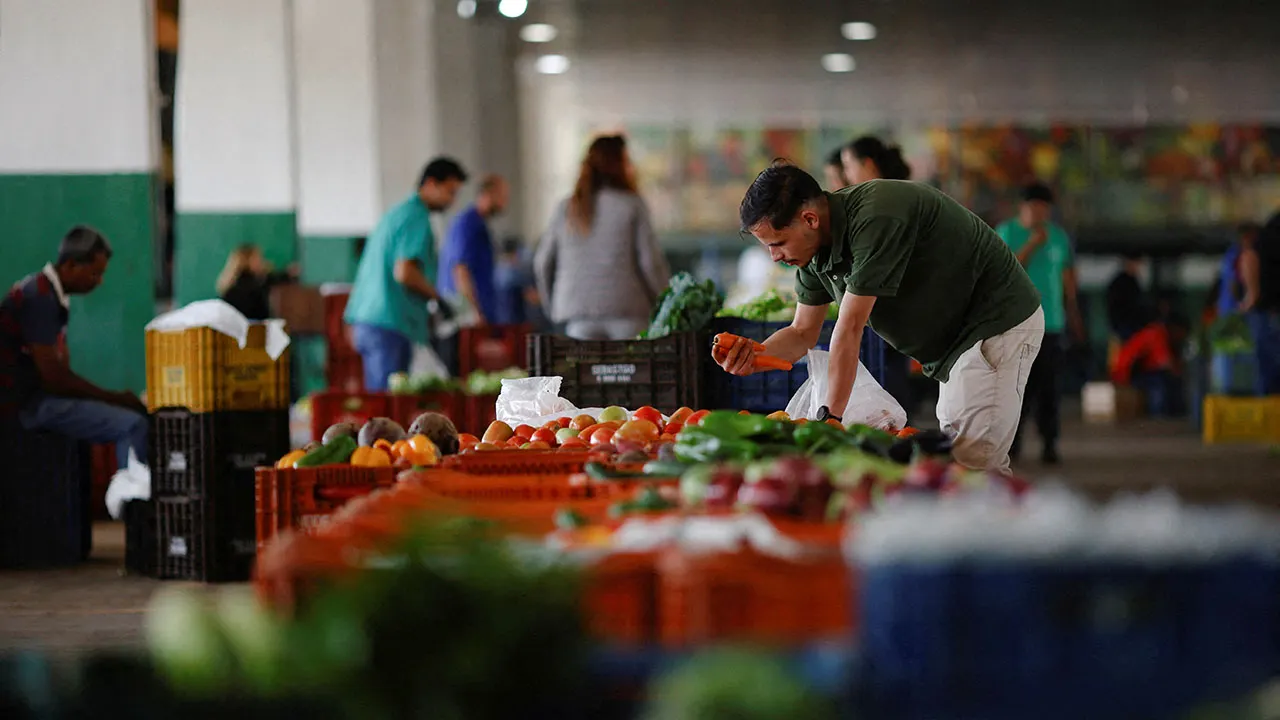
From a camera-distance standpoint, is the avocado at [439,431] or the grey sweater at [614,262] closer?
the avocado at [439,431]

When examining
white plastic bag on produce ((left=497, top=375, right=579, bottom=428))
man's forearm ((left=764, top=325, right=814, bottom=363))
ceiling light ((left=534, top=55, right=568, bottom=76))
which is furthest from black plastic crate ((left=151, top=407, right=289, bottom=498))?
ceiling light ((left=534, top=55, right=568, bottom=76))

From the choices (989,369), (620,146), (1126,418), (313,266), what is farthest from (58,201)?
(1126,418)

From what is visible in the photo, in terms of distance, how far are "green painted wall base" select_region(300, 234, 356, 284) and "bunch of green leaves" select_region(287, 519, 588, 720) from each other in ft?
43.8

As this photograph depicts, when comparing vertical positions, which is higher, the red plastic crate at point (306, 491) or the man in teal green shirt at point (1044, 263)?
the man in teal green shirt at point (1044, 263)

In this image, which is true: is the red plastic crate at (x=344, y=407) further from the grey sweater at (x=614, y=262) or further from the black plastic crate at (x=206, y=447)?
the black plastic crate at (x=206, y=447)

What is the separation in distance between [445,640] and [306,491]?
8.91 ft

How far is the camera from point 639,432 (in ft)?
15.4

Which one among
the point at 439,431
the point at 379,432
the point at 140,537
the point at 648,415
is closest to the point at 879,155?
the point at 648,415

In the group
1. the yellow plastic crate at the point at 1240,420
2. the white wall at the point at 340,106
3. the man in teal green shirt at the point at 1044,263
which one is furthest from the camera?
the white wall at the point at 340,106

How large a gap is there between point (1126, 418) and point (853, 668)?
17370 millimetres

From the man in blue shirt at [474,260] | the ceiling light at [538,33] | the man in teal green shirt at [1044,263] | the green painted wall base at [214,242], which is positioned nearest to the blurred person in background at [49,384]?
the green painted wall base at [214,242]

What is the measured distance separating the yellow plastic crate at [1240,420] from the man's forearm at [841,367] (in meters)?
10.8

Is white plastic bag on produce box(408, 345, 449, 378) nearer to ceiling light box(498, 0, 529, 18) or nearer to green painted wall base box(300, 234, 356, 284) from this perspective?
green painted wall base box(300, 234, 356, 284)

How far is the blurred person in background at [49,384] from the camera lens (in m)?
7.70
